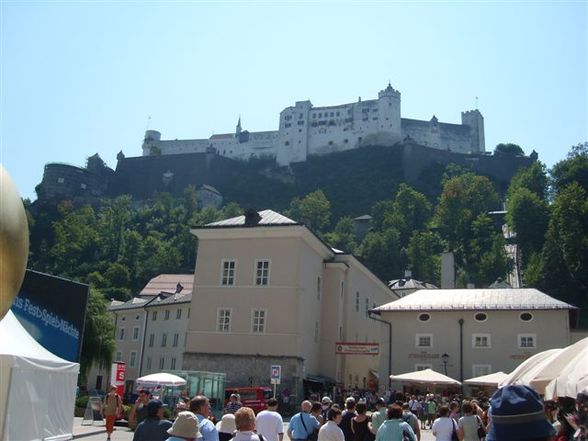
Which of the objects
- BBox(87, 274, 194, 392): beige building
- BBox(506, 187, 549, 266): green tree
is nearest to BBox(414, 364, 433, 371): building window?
BBox(87, 274, 194, 392): beige building

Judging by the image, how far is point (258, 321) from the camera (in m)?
34.4

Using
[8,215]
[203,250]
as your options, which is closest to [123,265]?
[203,250]

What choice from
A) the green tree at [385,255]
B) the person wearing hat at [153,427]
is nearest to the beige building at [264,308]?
the person wearing hat at [153,427]

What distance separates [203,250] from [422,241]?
2303 inches

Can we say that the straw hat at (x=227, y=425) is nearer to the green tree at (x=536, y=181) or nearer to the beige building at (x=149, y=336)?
the beige building at (x=149, y=336)

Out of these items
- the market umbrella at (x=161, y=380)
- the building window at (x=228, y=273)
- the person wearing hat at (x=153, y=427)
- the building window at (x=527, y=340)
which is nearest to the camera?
the person wearing hat at (x=153, y=427)

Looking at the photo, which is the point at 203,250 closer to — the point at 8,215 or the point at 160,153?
the point at 8,215

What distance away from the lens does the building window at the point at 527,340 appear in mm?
34000

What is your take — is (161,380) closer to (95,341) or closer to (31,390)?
(31,390)

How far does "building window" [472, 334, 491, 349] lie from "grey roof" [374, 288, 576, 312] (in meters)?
1.48

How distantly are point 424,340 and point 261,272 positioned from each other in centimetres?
1007

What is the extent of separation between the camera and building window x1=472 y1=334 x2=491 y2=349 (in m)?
34.8

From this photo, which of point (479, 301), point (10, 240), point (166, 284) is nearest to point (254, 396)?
point (479, 301)

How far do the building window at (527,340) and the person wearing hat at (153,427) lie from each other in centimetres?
3060
